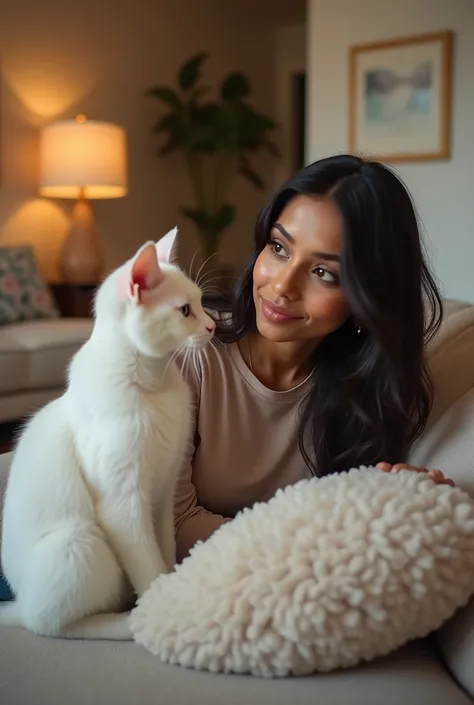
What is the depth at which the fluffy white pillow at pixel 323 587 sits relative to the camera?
87 centimetres

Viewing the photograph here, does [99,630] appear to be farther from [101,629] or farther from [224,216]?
[224,216]

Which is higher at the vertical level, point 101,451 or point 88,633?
point 101,451

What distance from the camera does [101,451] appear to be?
3.32ft

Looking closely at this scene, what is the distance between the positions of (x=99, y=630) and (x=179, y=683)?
17 centimetres

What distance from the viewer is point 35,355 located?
3420 mm

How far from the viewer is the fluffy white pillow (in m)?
0.87

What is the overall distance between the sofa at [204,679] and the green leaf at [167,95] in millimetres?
4338

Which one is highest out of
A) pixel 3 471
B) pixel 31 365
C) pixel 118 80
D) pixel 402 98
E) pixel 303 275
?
pixel 118 80

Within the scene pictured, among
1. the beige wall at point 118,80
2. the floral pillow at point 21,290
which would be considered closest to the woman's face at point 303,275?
the floral pillow at point 21,290

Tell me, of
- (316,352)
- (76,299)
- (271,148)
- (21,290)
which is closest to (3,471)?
(316,352)

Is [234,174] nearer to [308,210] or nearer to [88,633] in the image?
[308,210]

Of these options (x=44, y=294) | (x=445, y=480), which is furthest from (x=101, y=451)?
(x=44, y=294)

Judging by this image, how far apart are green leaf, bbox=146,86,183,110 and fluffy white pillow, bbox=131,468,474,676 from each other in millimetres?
4326

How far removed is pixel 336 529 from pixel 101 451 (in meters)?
0.32
